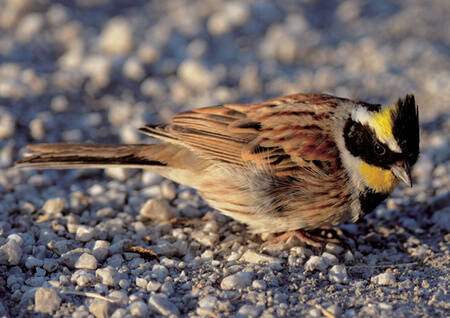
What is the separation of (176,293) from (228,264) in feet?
1.74

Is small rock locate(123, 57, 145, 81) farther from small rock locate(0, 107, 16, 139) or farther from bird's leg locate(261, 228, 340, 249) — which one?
bird's leg locate(261, 228, 340, 249)

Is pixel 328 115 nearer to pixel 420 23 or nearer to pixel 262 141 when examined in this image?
pixel 262 141

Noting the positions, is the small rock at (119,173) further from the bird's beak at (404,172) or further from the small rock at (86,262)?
the bird's beak at (404,172)

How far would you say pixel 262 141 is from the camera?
408 centimetres

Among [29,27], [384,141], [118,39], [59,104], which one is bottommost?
[59,104]

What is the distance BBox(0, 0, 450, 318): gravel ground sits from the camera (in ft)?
11.2

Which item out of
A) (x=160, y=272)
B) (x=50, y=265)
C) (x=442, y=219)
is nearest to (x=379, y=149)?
(x=442, y=219)

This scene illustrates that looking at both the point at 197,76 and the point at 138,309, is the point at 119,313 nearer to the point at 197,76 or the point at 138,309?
the point at 138,309

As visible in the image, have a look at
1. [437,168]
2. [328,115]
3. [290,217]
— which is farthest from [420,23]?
[290,217]

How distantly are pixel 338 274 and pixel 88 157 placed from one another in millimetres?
1969

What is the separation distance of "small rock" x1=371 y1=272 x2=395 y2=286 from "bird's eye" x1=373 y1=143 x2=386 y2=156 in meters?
0.83

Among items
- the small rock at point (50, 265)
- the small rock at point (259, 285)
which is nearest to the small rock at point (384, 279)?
the small rock at point (259, 285)

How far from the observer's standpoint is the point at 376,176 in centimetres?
404

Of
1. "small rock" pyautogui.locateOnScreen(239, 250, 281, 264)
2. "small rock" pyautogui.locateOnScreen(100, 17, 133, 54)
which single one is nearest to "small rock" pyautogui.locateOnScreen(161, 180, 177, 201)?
"small rock" pyautogui.locateOnScreen(239, 250, 281, 264)
